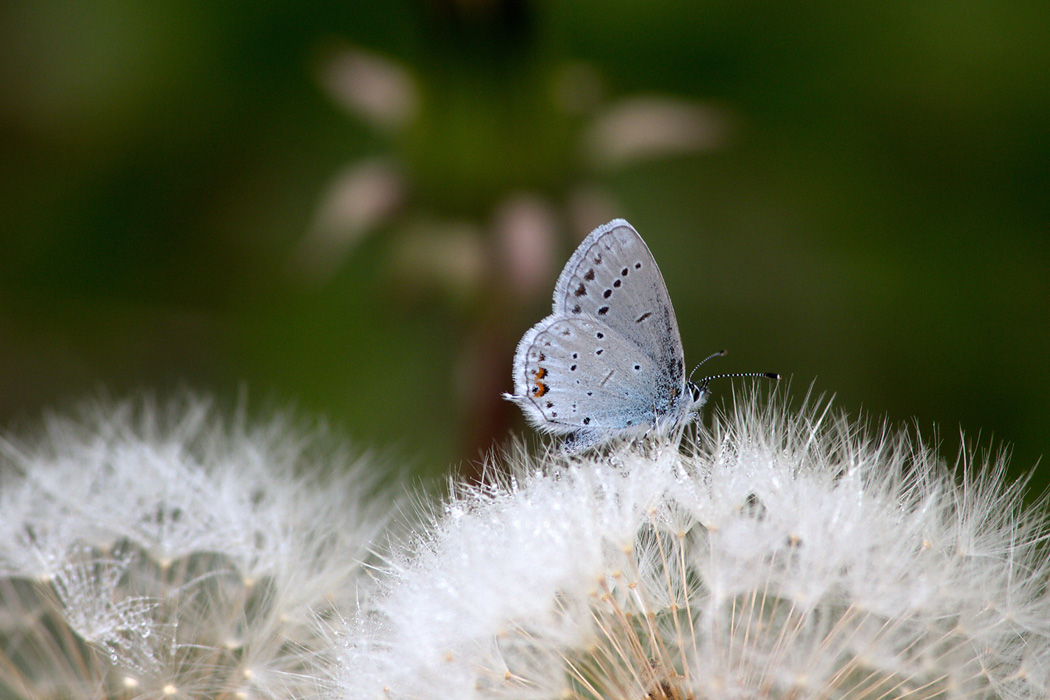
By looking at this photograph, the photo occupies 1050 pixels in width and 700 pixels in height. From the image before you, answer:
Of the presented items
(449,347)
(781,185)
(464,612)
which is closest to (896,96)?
(781,185)

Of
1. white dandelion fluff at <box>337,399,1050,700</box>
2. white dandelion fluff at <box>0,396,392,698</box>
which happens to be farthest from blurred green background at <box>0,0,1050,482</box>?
white dandelion fluff at <box>337,399,1050,700</box>

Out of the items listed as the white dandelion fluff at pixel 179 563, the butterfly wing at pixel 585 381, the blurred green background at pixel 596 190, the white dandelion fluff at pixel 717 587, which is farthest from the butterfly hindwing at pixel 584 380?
the blurred green background at pixel 596 190

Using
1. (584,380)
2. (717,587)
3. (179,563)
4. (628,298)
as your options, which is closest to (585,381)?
(584,380)

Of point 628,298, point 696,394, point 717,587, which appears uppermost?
point 628,298

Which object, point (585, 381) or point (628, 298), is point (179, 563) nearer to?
point (585, 381)

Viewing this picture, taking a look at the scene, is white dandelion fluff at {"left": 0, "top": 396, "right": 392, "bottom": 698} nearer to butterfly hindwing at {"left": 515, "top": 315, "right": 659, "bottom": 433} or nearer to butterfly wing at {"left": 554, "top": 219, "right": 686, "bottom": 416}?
butterfly hindwing at {"left": 515, "top": 315, "right": 659, "bottom": 433}

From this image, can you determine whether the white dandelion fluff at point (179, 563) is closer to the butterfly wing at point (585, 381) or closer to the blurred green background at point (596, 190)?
the butterfly wing at point (585, 381)
